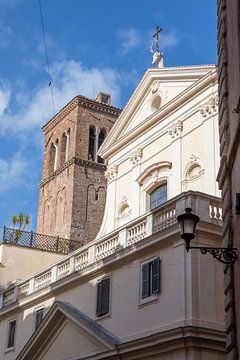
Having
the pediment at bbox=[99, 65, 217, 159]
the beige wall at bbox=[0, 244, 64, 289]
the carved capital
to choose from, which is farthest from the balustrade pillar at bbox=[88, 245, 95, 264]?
the beige wall at bbox=[0, 244, 64, 289]

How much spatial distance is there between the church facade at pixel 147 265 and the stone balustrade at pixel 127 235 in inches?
1.3

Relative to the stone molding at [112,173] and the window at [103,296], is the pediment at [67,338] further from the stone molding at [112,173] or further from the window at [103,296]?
the stone molding at [112,173]

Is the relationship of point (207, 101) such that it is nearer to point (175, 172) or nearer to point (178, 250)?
point (175, 172)

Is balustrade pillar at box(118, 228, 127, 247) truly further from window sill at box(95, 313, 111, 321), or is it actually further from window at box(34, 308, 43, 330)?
A: window at box(34, 308, 43, 330)

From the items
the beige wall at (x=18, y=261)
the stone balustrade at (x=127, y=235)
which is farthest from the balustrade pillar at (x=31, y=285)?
the beige wall at (x=18, y=261)

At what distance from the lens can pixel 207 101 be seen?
23188mm

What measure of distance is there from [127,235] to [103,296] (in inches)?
80.0

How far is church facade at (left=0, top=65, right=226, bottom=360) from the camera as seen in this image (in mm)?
16781

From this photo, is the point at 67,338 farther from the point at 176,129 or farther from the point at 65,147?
the point at 65,147

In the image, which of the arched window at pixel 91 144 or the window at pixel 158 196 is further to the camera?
the arched window at pixel 91 144

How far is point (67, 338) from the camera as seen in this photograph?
20.9 meters

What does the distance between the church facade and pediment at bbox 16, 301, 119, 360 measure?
3cm

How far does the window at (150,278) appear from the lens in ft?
58.4

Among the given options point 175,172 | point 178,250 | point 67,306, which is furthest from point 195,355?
point 175,172
